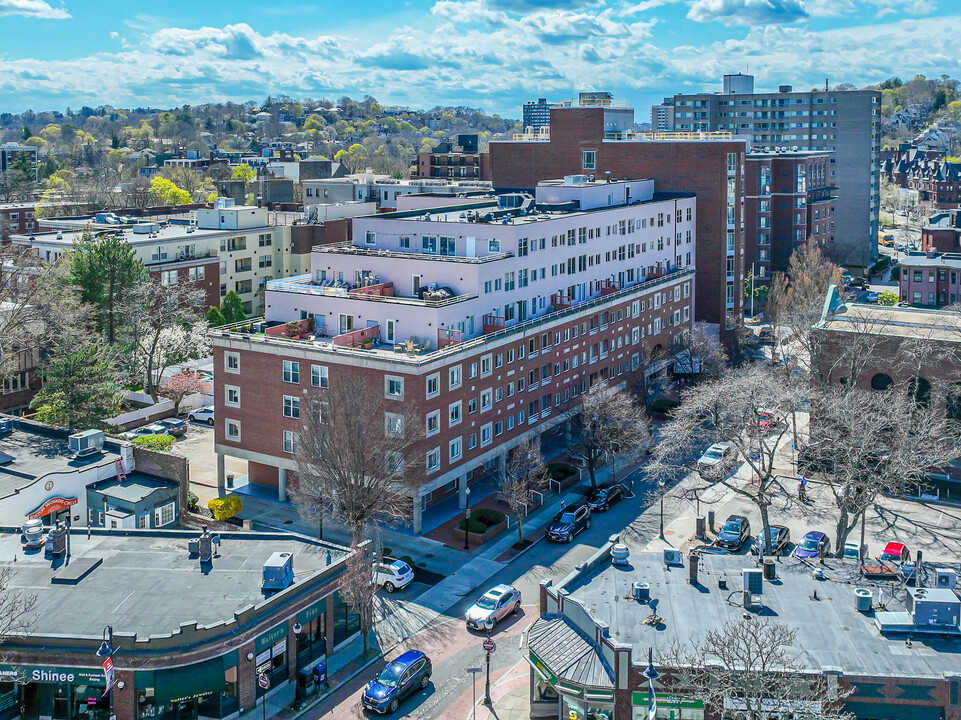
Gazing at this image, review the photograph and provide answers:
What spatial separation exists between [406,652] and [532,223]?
37.6 meters

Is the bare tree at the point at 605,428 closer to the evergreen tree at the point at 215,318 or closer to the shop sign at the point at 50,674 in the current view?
the shop sign at the point at 50,674

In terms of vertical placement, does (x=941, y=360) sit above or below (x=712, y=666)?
above

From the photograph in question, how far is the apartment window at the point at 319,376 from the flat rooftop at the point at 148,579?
14.3m

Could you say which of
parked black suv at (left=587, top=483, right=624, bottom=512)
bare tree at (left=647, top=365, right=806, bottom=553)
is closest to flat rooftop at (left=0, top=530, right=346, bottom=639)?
parked black suv at (left=587, top=483, right=624, bottom=512)

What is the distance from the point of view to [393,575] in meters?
52.5

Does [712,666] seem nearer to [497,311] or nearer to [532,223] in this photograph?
[497,311]

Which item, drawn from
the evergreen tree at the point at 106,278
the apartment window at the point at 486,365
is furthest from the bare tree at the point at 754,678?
the evergreen tree at the point at 106,278

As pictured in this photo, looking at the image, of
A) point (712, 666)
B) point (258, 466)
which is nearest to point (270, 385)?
point (258, 466)

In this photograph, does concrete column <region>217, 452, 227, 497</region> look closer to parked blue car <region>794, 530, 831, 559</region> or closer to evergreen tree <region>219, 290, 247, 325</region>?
evergreen tree <region>219, 290, 247, 325</region>

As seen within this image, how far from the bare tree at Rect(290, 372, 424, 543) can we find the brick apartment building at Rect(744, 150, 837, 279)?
78.0 m

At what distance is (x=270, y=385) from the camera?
209 feet

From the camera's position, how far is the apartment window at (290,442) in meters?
62.7

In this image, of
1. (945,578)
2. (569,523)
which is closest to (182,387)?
(569,523)

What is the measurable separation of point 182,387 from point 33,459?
26.7 m
